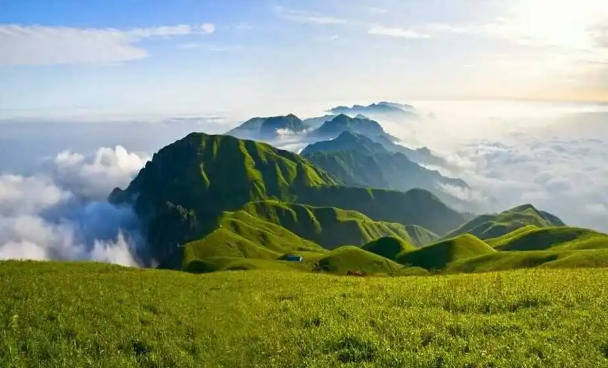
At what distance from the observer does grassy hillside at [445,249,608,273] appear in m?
63.7

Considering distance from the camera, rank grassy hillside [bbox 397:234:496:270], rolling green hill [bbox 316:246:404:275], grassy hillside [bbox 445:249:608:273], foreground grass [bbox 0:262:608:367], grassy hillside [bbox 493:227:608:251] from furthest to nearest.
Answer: grassy hillside [bbox 493:227:608:251] → grassy hillside [bbox 397:234:496:270] → rolling green hill [bbox 316:246:404:275] → grassy hillside [bbox 445:249:608:273] → foreground grass [bbox 0:262:608:367]

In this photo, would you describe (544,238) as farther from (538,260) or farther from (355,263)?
(538,260)

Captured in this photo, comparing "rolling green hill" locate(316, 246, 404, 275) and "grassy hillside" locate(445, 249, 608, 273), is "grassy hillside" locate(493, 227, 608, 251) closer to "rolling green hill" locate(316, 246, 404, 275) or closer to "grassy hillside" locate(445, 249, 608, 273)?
"rolling green hill" locate(316, 246, 404, 275)

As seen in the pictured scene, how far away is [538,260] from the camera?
3324 inches

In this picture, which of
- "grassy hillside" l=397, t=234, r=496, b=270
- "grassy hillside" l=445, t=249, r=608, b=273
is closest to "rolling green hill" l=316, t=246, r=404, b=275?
"grassy hillside" l=397, t=234, r=496, b=270

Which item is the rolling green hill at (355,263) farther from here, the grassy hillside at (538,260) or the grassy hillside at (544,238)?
the grassy hillside at (544,238)

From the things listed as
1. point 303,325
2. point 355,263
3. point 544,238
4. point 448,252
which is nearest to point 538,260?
point 355,263

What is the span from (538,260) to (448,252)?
235ft

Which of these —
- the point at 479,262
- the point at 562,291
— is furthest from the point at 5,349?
the point at 479,262

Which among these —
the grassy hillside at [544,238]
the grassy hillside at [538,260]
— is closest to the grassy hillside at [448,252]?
the grassy hillside at [544,238]

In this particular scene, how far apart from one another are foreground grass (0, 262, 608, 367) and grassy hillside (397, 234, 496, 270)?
122078mm

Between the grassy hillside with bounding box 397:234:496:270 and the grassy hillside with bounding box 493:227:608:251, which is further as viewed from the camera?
the grassy hillside with bounding box 493:227:608:251

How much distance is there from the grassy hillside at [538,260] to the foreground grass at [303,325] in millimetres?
31172

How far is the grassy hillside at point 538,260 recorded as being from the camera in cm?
6373
